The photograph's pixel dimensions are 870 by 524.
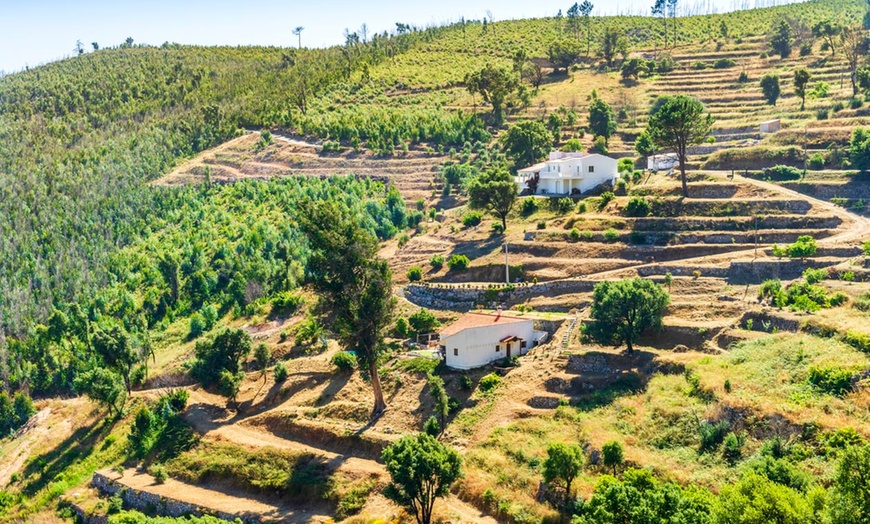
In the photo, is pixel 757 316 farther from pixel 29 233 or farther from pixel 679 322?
pixel 29 233

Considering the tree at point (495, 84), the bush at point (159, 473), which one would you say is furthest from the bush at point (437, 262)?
the tree at point (495, 84)

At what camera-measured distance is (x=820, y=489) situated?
Result: 2977cm

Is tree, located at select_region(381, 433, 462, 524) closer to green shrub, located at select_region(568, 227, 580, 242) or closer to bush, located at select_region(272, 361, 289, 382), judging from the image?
bush, located at select_region(272, 361, 289, 382)

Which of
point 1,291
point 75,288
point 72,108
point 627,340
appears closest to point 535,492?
point 627,340

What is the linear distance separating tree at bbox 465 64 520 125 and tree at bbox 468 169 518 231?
36.6 metres

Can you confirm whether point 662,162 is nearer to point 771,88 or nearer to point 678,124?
point 678,124

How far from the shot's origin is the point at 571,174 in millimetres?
77625

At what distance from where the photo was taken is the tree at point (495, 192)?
229ft

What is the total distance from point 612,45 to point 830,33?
104ft

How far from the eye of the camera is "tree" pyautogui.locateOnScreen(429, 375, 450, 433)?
47.7 m

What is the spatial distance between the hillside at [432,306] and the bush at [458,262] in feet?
1.04

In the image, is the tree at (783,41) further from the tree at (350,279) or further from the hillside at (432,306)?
the tree at (350,279)

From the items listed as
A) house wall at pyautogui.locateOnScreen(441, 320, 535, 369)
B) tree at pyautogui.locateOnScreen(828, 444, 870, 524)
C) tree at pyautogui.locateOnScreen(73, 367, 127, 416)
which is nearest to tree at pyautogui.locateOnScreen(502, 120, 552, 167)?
house wall at pyautogui.locateOnScreen(441, 320, 535, 369)

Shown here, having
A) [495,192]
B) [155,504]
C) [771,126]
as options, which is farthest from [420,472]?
[771,126]
